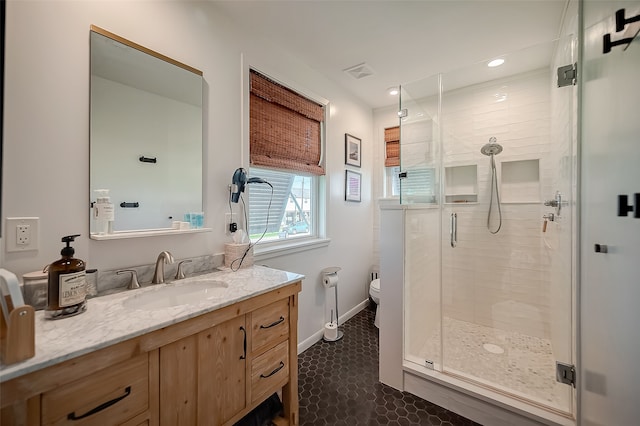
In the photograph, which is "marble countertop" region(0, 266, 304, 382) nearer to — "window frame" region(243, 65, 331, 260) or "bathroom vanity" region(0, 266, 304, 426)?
"bathroom vanity" region(0, 266, 304, 426)

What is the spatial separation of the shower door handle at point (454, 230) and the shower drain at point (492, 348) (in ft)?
2.99

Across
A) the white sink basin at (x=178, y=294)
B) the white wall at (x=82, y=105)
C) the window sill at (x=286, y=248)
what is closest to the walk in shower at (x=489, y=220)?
the window sill at (x=286, y=248)

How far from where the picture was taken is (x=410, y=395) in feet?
5.89

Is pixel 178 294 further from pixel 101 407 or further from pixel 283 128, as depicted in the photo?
pixel 283 128

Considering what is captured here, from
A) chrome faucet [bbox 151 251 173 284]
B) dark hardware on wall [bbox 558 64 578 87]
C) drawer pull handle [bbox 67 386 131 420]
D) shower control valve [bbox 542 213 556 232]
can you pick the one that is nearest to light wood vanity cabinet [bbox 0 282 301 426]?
drawer pull handle [bbox 67 386 131 420]


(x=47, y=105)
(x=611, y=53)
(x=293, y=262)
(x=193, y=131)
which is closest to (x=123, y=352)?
(x=47, y=105)

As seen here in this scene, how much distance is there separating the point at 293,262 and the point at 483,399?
1.53 m

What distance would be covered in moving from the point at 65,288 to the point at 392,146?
319 centimetres

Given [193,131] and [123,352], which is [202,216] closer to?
[193,131]

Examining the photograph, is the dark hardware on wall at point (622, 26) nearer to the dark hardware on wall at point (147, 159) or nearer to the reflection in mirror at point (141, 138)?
the reflection in mirror at point (141, 138)

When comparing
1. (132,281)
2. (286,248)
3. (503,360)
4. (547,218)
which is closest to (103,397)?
(132,281)

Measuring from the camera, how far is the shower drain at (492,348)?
7.18ft

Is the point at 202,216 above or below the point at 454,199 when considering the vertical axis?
below

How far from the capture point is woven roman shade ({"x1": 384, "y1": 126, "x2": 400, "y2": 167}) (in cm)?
328
